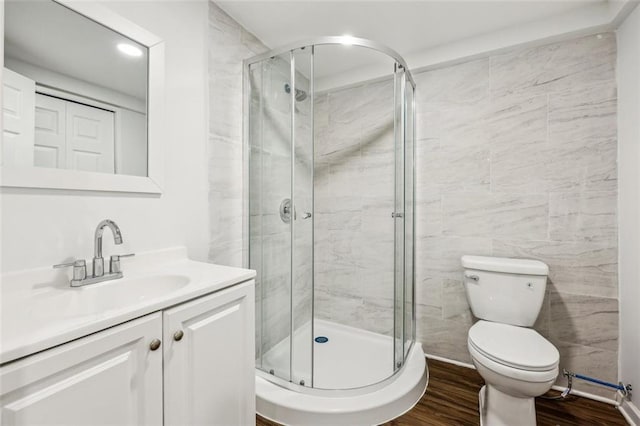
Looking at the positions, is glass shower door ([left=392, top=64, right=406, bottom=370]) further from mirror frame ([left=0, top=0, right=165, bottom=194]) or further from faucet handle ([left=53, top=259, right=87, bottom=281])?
faucet handle ([left=53, top=259, right=87, bottom=281])

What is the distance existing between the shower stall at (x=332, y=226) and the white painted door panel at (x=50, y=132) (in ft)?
3.05

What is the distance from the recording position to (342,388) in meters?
1.62

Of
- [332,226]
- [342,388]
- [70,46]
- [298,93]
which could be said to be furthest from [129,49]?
[342,388]

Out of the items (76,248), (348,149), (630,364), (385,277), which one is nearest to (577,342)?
(630,364)

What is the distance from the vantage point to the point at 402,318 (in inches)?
76.9

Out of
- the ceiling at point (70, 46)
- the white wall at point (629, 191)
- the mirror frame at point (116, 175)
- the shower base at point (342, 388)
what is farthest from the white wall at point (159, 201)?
the white wall at point (629, 191)

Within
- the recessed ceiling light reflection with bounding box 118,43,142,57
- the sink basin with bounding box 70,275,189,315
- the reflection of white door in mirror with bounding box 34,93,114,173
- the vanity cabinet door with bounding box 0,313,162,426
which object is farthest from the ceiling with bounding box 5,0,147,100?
the vanity cabinet door with bounding box 0,313,162,426

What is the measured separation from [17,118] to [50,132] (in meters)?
0.09

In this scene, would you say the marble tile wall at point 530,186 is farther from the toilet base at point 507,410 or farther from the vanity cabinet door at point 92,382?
the vanity cabinet door at point 92,382

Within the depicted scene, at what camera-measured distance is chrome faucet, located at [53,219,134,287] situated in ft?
3.35

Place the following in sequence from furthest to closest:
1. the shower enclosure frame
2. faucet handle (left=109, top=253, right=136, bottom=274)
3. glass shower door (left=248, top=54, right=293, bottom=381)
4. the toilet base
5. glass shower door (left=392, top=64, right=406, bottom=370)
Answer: glass shower door (left=392, top=64, right=406, bottom=370) → glass shower door (left=248, top=54, right=293, bottom=381) → the shower enclosure frame → the toilet base → faucet handle (left=109, top=253, right=136, bottom=274)

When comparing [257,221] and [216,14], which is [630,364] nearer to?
[257,221]

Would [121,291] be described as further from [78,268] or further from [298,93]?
[298,93]

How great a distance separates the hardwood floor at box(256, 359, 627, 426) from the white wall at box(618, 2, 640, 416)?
0.25m
